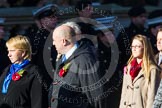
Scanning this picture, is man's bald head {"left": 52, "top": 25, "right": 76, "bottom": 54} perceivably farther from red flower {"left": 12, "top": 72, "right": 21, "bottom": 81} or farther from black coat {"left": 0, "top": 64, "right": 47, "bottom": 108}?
red flower {"left": 12, "top": 72, "right": 21, "bottom": 81}

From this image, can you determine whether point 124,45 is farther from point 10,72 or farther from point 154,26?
point 10,72

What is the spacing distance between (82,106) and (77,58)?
515mm

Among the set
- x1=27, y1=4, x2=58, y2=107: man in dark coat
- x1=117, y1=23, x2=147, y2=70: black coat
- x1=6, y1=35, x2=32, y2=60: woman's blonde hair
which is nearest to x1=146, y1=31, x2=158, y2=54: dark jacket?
x1=117, y1=23, x2=147, y2=70: black coat

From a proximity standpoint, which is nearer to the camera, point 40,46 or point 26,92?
point 26,92

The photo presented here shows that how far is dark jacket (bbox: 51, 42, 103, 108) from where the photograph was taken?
839 cm

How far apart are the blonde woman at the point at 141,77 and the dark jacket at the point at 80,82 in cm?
87

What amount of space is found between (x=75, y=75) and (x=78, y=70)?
0.07 metres

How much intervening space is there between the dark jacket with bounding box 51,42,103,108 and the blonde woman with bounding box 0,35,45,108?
0.89 ft

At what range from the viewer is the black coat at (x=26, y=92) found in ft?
28.6

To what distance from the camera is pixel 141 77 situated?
9430mm

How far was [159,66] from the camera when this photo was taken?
9.53 metres

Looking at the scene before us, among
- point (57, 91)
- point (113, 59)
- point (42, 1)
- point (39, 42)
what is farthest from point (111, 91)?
point (42, 1)

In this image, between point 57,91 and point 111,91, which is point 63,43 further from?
point 111,91

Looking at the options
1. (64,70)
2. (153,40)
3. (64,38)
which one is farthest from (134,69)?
(153,40)
